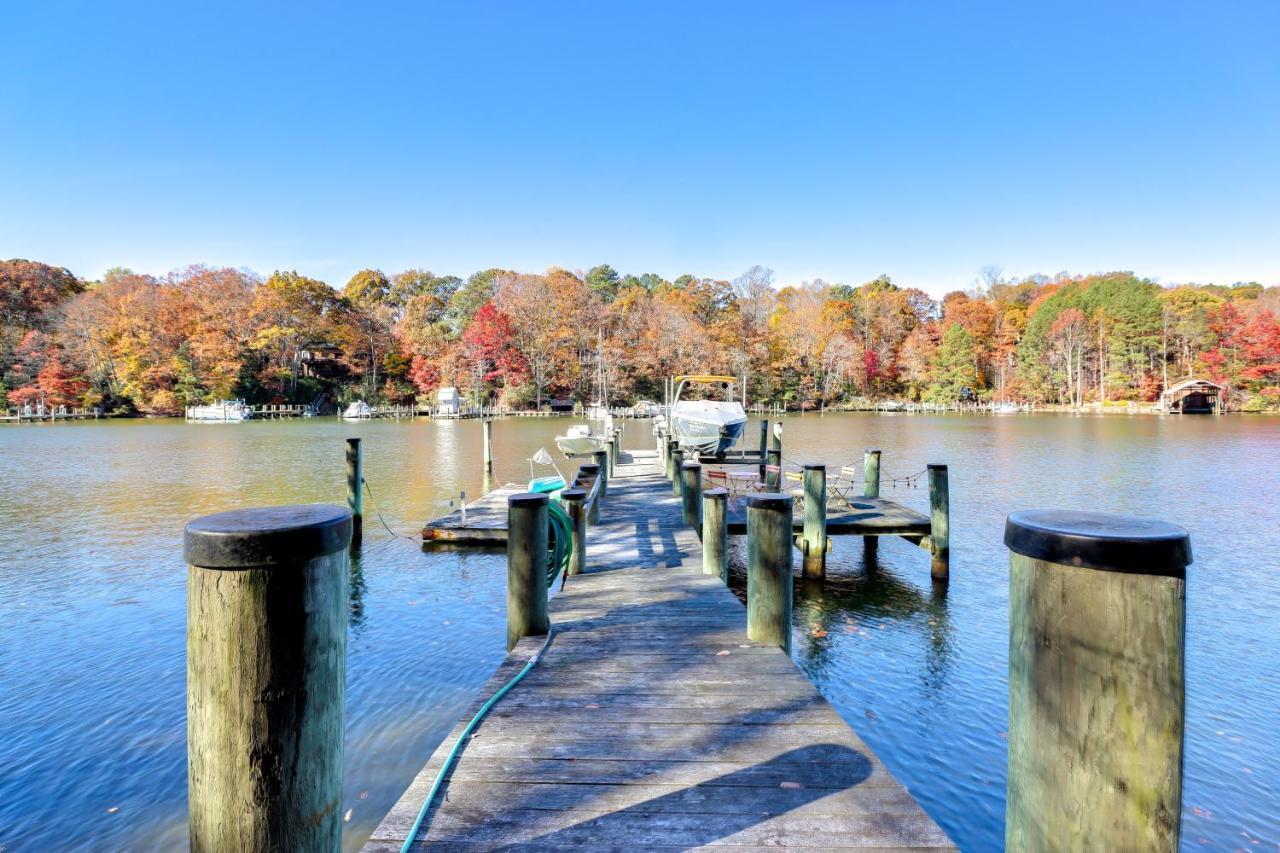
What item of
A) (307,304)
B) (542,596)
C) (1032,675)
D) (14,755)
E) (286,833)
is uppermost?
(307,304)

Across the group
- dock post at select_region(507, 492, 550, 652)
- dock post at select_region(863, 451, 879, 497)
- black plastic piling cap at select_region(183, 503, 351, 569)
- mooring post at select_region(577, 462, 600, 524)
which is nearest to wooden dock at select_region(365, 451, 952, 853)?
dock post at select_region(507, 492, 550, 652)

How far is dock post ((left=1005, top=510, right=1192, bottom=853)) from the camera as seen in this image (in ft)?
4.57

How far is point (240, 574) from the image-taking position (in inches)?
54.6

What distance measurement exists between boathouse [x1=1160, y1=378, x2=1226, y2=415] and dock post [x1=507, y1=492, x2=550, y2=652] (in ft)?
239

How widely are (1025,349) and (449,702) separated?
257ft

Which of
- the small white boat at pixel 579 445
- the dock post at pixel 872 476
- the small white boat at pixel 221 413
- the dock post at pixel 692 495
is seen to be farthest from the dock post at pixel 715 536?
the small white boat at pixel 221 413

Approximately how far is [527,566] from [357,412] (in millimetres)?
59202

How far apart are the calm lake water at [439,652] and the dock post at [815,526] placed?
0.41 metres

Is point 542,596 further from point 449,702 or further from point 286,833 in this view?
point 286,833

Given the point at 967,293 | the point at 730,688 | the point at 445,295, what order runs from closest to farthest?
the point at 730,688 < the point at 445,295 < the point at 967,293

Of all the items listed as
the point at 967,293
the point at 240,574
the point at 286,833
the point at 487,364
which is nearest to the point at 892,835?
the point at 286,833

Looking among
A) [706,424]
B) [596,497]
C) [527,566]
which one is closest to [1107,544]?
[527,566]

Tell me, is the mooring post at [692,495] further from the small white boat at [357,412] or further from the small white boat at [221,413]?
the small white boat at [221,413]

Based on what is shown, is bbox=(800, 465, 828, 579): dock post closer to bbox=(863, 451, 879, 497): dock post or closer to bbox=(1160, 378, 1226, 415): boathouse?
bbox=(863, 451, 879, 497): dock post
